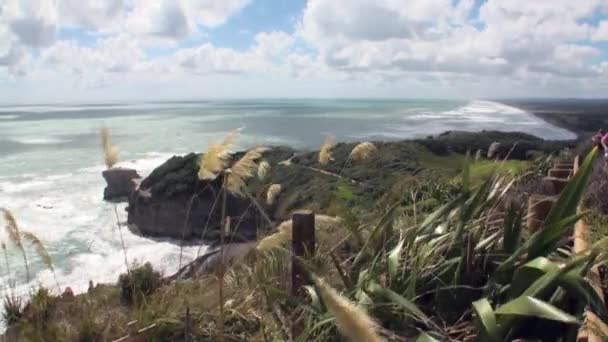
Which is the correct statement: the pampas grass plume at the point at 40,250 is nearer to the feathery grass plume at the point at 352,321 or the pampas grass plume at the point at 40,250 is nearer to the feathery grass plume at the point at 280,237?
the feathery grass plume at the point at 280,237

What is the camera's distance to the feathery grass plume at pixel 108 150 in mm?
3986

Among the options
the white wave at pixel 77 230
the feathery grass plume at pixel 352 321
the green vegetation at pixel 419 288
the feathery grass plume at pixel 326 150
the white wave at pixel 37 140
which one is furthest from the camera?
the white wave at pixel 37 140

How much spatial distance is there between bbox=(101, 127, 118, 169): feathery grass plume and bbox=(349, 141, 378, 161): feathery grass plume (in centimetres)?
207

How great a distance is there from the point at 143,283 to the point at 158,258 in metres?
28.5

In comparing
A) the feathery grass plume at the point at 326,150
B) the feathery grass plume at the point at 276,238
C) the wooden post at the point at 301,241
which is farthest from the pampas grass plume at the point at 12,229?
the feathery grass plume at the point at 326,150

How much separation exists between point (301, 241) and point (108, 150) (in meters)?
1.56

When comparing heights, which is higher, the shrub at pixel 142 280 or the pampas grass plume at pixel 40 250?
the pampas grass plume at pixel 40 250

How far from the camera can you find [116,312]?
4.70m

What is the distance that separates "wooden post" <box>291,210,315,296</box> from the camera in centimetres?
360

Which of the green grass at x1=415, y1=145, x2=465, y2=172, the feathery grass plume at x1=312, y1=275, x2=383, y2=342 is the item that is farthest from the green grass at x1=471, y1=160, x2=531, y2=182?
the green grass at x1=415, y1=145, x2=465, y2=172

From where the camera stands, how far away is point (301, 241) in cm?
367

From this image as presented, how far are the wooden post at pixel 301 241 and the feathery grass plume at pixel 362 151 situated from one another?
1554 mm

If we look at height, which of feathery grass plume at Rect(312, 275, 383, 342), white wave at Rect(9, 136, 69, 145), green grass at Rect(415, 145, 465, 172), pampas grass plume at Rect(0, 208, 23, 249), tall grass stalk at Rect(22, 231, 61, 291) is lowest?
white wave at Rect(9, 136, 69, 145)

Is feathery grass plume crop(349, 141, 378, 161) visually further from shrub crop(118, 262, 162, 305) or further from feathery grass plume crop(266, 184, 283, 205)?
shrub crop(118, 262, 162, 305)
